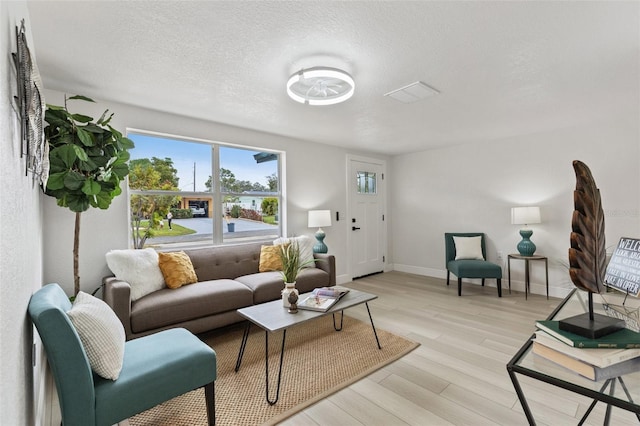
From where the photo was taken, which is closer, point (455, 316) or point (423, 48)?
point (423, 48)

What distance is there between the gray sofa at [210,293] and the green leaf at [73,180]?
81cm

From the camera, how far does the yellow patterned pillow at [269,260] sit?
11.6ft

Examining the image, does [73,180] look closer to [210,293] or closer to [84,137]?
[84,137]

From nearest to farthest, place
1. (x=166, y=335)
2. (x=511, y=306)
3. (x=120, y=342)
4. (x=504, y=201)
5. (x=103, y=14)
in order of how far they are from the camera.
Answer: (x=120, y=342), (x=103, y=14), (x=166, y=335), (x=511, y=306), (x=504, y=201)

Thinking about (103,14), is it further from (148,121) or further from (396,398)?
(396,398)

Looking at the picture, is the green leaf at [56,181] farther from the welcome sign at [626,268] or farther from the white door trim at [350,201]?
the white door trim at [350,201]

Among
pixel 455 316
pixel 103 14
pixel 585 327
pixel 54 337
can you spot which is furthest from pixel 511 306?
pixel 103 14

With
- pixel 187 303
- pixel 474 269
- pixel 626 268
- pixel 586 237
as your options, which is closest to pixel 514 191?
pixel 474 269

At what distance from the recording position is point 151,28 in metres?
1.71

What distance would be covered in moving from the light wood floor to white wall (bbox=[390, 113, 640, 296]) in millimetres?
1109

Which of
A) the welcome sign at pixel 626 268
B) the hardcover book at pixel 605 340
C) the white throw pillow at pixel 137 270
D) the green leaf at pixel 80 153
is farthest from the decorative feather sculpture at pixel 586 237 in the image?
the white throw pillow at pixel 137 270

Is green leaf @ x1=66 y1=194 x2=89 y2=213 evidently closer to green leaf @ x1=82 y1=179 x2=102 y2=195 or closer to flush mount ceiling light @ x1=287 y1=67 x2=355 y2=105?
green leaf @ x1=82 y1=179 x2=102 y2=195

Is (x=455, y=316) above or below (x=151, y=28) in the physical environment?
below

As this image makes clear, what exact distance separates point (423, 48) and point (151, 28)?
1697mm
